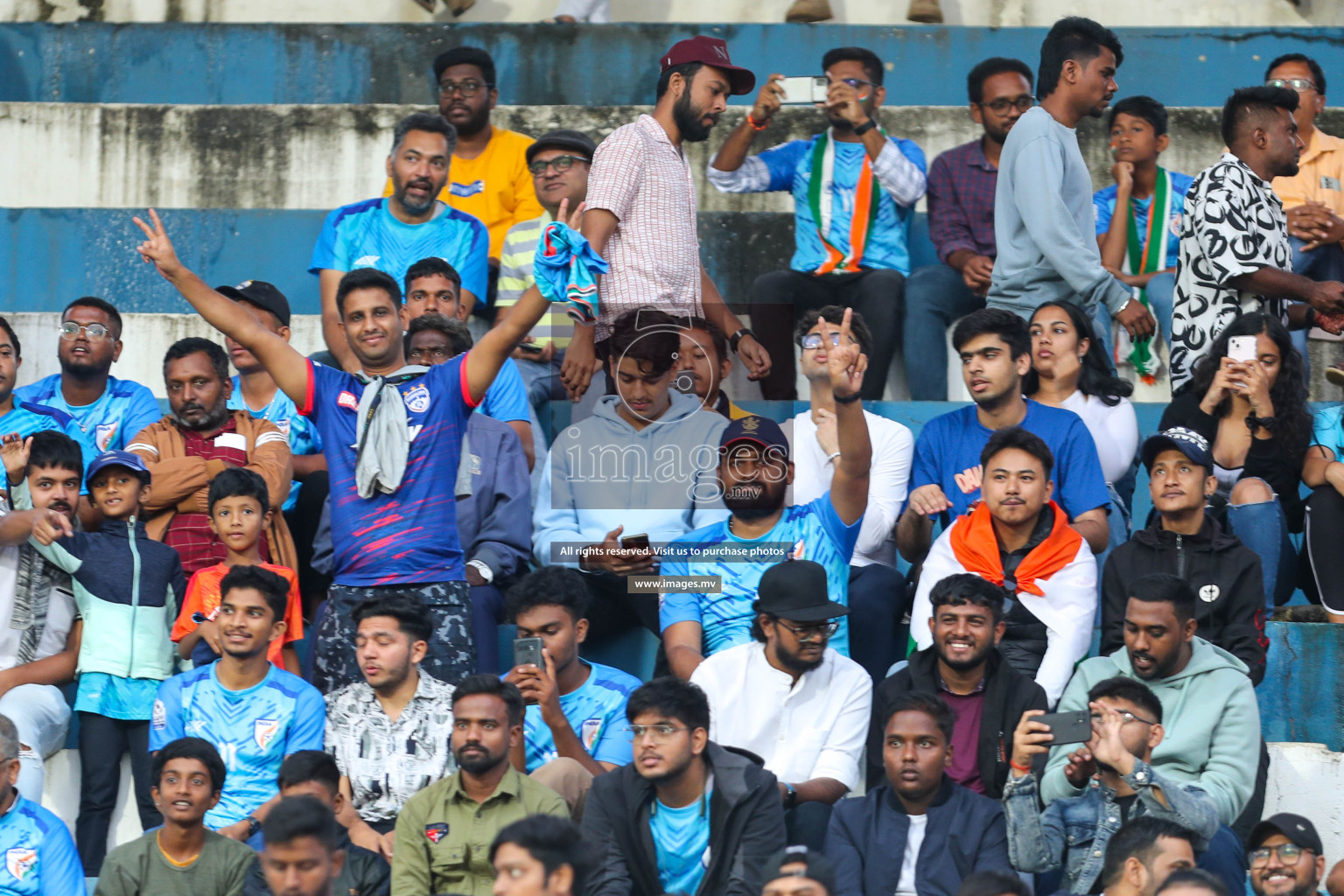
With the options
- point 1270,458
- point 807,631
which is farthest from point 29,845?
point 1270,458

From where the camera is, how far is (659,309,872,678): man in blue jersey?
258 inches

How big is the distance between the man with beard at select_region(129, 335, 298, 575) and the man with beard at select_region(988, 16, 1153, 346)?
290 cm

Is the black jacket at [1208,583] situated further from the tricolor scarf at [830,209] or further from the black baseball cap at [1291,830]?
the tricolor scarf at [830,209]

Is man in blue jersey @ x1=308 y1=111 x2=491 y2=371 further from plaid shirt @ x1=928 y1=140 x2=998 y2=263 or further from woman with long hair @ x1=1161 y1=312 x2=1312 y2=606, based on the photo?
woman with long hair @ x1=1161 y1=312 x2=1312 y2=606

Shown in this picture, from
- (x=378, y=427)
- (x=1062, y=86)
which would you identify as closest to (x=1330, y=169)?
(x=1062, y=86)

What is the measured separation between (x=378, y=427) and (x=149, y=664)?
133 cm

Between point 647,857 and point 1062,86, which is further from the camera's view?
point 1062,86

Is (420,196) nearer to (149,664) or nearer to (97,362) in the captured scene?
(97,362)

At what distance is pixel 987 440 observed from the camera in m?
6.77

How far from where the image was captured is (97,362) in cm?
766

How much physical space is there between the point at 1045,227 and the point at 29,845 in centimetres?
420

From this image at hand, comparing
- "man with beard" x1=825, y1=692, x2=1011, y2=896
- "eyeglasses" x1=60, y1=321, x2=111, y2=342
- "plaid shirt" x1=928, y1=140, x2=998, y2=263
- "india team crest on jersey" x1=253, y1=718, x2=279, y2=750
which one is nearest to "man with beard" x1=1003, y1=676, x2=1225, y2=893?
"man with beard" x1=825, y1=692, x2=1011, y2=896

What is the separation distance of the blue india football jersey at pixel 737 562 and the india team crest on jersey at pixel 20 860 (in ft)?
7.19

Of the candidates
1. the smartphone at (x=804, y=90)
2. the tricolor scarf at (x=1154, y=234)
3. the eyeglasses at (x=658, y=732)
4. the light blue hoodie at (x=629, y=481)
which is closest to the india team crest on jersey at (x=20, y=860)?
the eyeglasses at (x=658, y=732)
